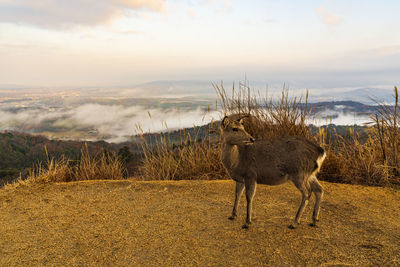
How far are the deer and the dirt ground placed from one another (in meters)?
0.46

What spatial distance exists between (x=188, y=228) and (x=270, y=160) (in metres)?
1.57

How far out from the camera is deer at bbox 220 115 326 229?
3709 mm

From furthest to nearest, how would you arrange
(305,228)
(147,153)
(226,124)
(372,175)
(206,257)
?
1. (147,153)
2. (372,175)
3. (305,228)
4. (226,124)
5. (206,257)

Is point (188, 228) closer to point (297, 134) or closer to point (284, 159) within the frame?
point (284, 159)

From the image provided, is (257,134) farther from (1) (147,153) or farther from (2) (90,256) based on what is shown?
(2) (90,256)

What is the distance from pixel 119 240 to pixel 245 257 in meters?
1.74

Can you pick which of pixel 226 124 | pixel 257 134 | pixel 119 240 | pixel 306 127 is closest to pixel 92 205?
pixel 119 240

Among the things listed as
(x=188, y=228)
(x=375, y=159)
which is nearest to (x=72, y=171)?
(x=188, y=228)

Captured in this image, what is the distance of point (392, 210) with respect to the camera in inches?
189

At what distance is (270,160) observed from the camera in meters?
3.82

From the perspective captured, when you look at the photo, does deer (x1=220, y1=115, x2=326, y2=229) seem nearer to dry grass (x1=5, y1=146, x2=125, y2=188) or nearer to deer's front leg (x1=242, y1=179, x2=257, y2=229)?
deer's front leg (x1=242, y1=179, x2=257, y2=229)

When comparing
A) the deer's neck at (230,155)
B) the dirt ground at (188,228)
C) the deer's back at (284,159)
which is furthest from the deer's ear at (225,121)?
the dirt ground at (188,228)

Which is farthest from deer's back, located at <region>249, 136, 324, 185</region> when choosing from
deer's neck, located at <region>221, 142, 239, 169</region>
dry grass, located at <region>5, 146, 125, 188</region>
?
dry grass, located at <region>5, 146, 125, 188</region>

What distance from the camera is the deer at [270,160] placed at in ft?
12.2
